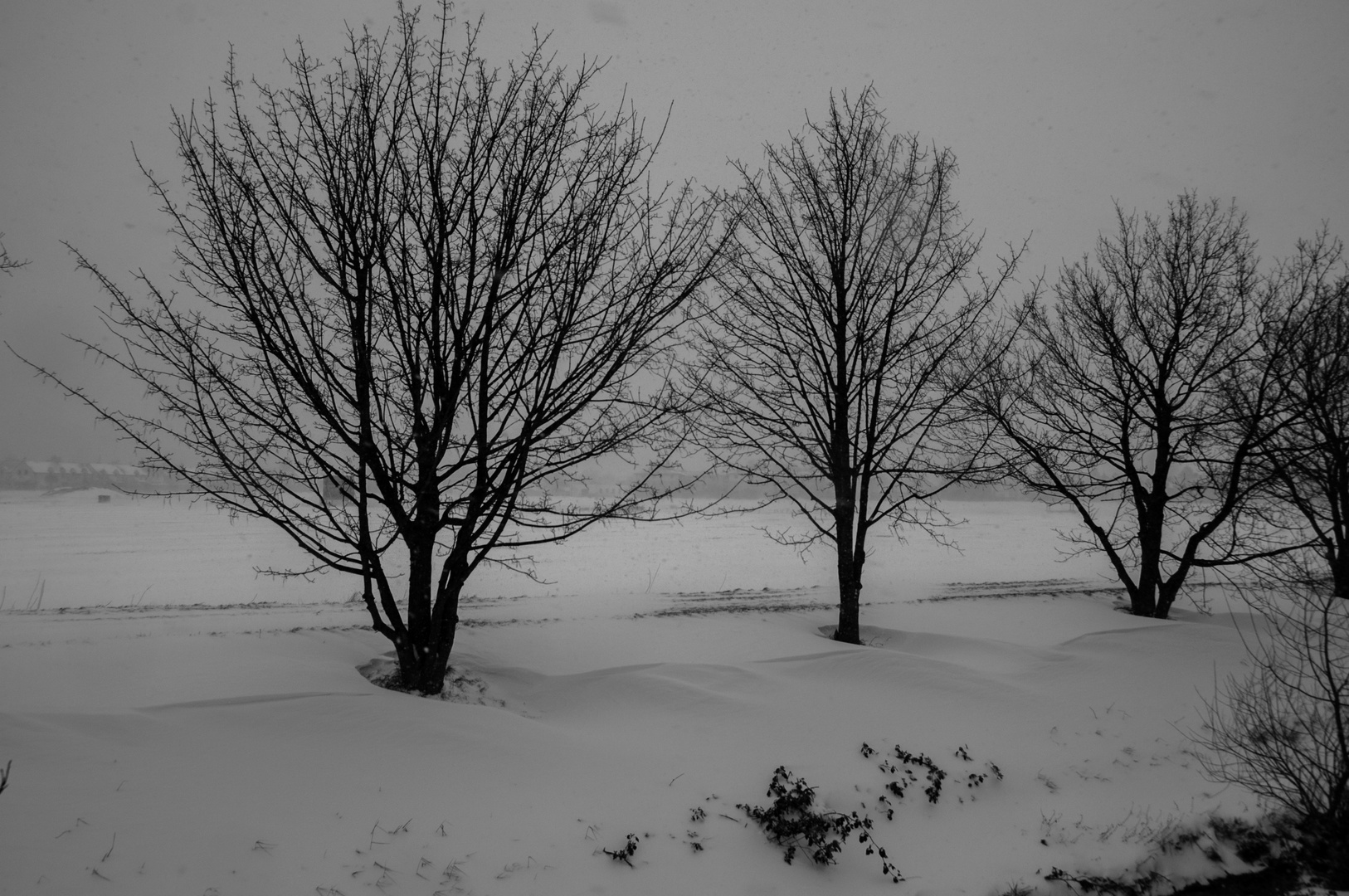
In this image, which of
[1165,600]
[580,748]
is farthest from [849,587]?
Result: [1165,600]

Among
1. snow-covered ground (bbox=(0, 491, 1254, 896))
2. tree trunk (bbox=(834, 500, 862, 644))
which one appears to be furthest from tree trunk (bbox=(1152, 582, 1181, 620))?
tree trunk (bbox=(834, 500, 862, 644))

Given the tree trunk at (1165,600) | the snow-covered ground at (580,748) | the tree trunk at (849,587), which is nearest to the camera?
the snow-covered ground at (580,748)

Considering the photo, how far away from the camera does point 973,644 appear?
9562 mm

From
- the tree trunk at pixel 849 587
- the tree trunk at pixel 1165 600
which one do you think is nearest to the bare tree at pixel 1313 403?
the tree trunk at pixel 1165 600

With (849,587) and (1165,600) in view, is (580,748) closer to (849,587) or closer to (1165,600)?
(849,587)

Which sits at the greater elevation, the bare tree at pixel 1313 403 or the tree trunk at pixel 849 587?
the bare tree at pixel 1313 403

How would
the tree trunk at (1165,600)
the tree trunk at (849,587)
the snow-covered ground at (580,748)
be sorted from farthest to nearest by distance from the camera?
the tree trunk at (1165,600), the tree trunk at (849,587), the snow-covered ground at (580,748)

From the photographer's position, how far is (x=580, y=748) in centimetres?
591

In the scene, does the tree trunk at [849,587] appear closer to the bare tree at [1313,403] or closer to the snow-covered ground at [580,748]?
the snow-covered ground at [580,748]

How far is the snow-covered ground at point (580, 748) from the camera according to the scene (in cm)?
422

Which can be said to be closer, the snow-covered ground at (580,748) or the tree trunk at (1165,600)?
the snow-covered ground at (580,748)

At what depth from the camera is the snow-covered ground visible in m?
4.22

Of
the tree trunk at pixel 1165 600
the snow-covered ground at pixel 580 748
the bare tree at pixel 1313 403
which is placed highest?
the bare tree at pixel 1313 403

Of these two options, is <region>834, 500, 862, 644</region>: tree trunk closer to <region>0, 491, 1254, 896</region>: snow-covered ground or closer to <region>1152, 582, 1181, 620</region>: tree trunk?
<region>0, 491, 1254, 896</region>: snow-covered ground
